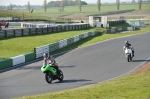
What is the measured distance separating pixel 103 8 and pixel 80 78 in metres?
81.8

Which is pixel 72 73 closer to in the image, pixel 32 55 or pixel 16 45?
pixel 32 55

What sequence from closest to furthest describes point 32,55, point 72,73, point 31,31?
point 72,73
point 32,55
point 31,31

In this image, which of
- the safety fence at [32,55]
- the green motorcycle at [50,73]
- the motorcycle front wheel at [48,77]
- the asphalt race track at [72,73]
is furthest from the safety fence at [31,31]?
the motorcycle front wheel at [48,77]

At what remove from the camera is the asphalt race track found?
1611cm

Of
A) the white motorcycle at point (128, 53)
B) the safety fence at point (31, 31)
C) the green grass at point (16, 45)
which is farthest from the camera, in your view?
the safety fence at point (31, 31)

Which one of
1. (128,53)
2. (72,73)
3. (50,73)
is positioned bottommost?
(72,73)

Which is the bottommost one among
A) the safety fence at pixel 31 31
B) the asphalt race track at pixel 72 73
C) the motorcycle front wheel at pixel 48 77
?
the asphalt race track at pixel 72 73

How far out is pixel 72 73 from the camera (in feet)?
68.4

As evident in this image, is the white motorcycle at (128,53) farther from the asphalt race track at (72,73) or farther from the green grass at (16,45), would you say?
the green grass at (16,45)

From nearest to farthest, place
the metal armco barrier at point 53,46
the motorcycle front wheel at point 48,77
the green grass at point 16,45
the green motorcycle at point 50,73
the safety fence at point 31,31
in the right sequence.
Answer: the green motorcycle at point 50,73
the motorcycle front wheel at point 48,77
the metal armco barrier at point 53,46
the green grass at point 16,45
the safety fence at point 31,31

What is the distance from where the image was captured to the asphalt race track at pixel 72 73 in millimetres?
16109

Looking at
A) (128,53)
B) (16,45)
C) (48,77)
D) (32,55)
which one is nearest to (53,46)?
(16,45)

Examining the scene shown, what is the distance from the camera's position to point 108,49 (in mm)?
35281

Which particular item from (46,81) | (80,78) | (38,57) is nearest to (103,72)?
(80,78)
